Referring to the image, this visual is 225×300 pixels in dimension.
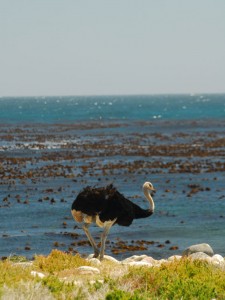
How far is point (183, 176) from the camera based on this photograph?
47.4 meters

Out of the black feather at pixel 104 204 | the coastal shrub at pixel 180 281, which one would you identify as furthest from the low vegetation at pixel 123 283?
the black feather at pixel 104 204

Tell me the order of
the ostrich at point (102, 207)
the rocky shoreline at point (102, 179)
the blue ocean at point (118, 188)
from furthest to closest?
the rocky shoreline at point (102, 179)
the blue ocean at point (118, 188)
the ostrich at point (102, 207)

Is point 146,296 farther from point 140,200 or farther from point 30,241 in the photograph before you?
point 140,200

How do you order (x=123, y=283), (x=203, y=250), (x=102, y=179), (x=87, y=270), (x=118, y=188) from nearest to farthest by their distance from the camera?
(x=123, y=283) → (x=87, y=270) → (x=203, y=250) → (x=118, y=188) → (x=102, y=179)

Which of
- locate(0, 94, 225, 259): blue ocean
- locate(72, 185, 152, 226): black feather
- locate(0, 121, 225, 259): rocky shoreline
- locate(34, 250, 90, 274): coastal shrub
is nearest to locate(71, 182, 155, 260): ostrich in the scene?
locate(72, 185, 152, 226): black feather

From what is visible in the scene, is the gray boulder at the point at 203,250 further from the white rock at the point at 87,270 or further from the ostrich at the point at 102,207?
the white rock at the point at 87,270

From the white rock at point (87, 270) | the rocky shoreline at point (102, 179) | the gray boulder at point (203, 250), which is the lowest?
the rocky shoreline at point (102, 179)

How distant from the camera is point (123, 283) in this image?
1212 centimetres

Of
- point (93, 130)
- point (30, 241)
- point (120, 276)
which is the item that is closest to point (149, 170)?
point (30, 241)

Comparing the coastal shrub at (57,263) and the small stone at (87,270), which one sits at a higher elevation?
the small stone at (87,270)

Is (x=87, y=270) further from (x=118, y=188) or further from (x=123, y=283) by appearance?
(x=118, y=188)

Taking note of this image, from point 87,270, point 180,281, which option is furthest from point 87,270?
point 180,281

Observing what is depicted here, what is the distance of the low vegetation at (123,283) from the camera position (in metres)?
10.5

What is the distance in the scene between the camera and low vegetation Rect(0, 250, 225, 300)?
34.6 ft
